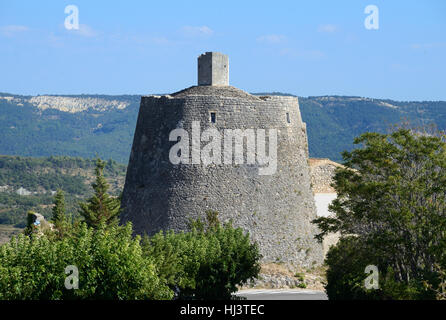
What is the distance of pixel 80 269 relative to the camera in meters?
33.4

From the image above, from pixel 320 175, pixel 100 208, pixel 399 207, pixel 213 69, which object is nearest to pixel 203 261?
pixel 399 207

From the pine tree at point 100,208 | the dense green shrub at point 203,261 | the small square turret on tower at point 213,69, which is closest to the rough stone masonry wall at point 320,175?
the small square turret on tower at point 213,69

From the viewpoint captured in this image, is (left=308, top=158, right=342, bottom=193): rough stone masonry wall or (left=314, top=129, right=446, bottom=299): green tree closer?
(left=314, top=129, right=446, bottom=299): green tree

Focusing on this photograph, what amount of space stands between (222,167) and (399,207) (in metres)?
17.9

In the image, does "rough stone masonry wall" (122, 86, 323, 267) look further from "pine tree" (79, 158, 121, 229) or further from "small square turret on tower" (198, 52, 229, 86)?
"pine tree" (79, 158, 121, 229)

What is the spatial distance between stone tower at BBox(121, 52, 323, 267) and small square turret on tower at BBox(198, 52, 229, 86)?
7 centimetres

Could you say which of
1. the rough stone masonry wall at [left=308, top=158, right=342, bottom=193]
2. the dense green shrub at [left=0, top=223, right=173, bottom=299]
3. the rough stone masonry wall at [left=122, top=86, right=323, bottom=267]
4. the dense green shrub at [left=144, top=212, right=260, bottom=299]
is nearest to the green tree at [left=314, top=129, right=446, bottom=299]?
the dense green shrub at [left=144, top=212, right=260, bottom=299]

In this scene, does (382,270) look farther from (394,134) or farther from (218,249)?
(218,249)

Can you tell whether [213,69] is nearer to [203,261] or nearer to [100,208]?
[100,208]

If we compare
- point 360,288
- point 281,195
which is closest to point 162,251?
point 360,288

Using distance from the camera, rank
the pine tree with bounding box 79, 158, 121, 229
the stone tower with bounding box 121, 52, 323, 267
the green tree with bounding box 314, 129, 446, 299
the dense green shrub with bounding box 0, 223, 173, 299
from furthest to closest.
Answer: the pine tree with bounding box 79, 158, 121, 229 < the stone tower with bounding box 121, 52, 323, 267 < the green tree with bounding box 314, 129, 446, 299 < the dense green shrub with bounding box 0, 223, 173, 299

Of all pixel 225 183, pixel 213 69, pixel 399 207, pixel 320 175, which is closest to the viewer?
pixel 399 207

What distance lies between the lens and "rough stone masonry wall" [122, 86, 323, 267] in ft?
176
